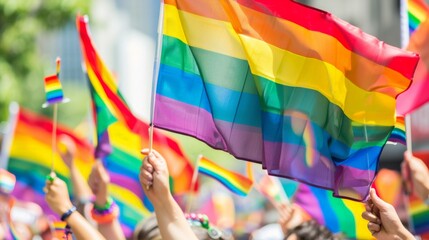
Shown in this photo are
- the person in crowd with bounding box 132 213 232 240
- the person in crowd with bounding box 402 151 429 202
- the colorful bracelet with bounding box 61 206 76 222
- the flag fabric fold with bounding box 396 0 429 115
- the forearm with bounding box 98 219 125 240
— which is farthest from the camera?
the flag fabric fold with bounding box 396 0 429 115

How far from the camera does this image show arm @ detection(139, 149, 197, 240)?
5.39 meters

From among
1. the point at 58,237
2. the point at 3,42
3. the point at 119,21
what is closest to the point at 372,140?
the point at 58,237

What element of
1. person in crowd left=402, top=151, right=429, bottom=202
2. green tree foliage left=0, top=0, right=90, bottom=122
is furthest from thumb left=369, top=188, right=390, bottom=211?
green tree foliage left=0, top=0, right=90, bottom=122

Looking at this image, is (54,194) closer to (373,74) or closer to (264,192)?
(373,74)

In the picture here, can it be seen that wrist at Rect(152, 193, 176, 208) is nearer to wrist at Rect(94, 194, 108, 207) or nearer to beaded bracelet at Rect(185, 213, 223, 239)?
beaded bracelet at Rect(185, 213, 223, 239)

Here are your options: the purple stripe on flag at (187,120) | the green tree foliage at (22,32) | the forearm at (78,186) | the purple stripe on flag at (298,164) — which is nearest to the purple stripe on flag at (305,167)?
the purple stripe on flag at (298,164)

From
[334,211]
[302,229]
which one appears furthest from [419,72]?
[334,211]

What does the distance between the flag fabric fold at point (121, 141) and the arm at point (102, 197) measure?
69 cm

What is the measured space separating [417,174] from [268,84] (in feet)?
3.63

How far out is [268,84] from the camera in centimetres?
605

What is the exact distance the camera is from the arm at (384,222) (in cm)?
538

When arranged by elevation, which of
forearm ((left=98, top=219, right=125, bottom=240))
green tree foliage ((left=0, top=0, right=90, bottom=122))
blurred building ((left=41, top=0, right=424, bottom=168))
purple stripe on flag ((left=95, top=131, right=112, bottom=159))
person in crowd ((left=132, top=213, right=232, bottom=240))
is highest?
person in crowd ((left=132, top=213, right=232, bottom=240))

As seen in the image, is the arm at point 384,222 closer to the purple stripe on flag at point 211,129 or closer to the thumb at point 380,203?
the thumb at point 380,203

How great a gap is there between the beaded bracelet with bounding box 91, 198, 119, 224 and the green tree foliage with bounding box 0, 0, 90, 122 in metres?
8.74
